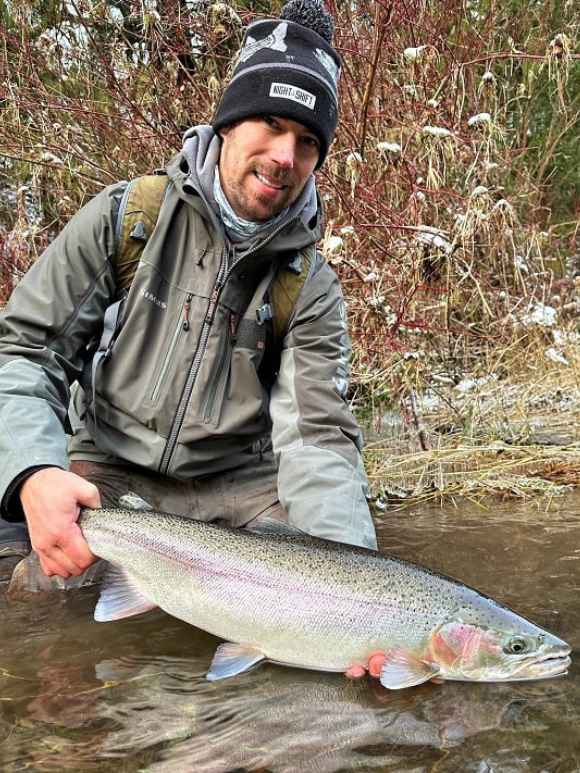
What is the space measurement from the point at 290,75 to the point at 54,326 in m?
1.23

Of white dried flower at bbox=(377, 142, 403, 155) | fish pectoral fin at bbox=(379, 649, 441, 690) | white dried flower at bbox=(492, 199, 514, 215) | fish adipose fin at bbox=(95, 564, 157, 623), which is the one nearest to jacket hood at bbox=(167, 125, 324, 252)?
fish adipose fin at bbox=(95, 564, 157, 623)

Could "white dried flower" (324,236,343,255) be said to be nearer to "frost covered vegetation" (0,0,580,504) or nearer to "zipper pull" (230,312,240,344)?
"frost covered vegetation" (0,0,580,504)

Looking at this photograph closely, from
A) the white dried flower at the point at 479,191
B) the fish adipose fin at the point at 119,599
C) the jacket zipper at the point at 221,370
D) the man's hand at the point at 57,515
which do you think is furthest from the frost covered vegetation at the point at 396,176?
the man's hand at the point at 57,515

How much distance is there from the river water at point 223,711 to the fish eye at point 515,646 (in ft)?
0.36

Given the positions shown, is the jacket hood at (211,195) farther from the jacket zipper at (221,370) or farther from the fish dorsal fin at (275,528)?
the fish dorsal fin at (275,528)

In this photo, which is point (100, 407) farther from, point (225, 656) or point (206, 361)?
point (225, 656)

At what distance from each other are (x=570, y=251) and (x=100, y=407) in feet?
17.2

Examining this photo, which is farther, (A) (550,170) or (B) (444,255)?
(A) (550,170)

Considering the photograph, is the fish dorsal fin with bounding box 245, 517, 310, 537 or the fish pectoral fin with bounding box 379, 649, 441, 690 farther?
the fish dorsal fin with bounding box 245, 517, 310, 537

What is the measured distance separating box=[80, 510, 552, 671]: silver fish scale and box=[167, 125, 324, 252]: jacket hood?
1088 millimetres

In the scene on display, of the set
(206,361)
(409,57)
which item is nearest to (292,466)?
(206,361)

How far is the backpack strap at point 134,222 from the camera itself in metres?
2.85

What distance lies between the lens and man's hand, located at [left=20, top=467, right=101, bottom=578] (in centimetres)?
223

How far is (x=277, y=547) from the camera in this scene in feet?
7.50
